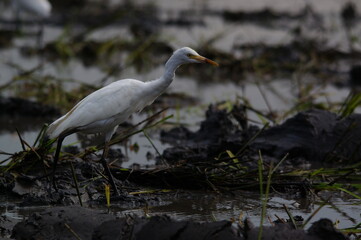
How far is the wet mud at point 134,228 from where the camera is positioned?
392 cm

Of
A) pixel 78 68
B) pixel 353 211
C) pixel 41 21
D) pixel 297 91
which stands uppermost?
pixel 41 21

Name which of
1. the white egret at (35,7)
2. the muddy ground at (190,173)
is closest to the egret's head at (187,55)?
the muddy ground at (190,173)

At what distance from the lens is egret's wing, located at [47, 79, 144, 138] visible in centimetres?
547

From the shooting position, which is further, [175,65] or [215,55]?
[215,55]

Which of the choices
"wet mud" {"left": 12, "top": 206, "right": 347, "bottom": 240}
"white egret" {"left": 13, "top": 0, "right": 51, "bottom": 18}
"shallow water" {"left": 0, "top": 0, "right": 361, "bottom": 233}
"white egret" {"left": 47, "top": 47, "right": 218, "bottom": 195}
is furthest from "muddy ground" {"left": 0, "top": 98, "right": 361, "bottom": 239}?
"white egret" {"left": 13, "top": 0, "right": 51, "bottom": 18}

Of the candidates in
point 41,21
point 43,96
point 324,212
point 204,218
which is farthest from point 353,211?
point 41,21

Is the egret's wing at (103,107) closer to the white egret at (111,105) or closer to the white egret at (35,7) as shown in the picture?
the white egret at (111,105)

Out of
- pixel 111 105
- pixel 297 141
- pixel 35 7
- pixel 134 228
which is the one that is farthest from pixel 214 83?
pixel 134 228

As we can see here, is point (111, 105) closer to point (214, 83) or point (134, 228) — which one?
point (134, 228)

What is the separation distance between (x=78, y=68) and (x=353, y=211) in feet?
23.5

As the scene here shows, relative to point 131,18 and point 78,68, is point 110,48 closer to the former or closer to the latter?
point 78,68

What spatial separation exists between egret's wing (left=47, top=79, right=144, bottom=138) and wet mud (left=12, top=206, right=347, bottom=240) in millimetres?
1208

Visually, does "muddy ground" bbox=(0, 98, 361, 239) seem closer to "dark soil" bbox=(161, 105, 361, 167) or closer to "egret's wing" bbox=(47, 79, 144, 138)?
"dark soil" bbox=(161, 105, 361, 167)

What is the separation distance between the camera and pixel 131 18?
54.8ft
